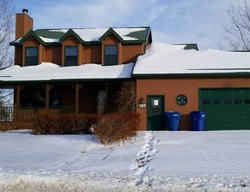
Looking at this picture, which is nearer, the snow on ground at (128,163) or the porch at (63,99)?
the snow on ground at (128,163)

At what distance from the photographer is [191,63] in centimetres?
1973

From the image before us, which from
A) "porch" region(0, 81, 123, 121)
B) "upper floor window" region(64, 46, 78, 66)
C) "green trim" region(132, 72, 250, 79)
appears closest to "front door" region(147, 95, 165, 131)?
"green trim" region(132, 72, 250, 79)

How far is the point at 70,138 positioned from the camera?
1388 cm

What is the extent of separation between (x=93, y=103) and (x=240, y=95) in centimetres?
A: 965

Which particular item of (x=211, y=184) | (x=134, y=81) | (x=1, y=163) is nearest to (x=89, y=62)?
(x=134, y=81)

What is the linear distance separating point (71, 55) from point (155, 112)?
314 inches

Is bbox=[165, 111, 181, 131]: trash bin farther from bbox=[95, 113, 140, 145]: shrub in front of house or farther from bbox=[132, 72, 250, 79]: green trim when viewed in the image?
bbox=[95, 113, 140, 145]: shrub in front of house

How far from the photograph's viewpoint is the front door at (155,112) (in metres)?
19.2

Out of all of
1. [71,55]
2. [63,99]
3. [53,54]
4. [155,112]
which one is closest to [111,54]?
[71,55]

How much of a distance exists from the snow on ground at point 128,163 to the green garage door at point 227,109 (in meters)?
3.85

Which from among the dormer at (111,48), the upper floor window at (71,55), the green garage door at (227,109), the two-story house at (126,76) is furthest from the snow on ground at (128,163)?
the upper floor window at (71,55)

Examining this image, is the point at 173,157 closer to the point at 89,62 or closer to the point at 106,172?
the point at 106,172

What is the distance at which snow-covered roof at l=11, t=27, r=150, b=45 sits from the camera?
899 inches

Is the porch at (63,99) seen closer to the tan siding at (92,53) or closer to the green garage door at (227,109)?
the tan siding at (92,53)
